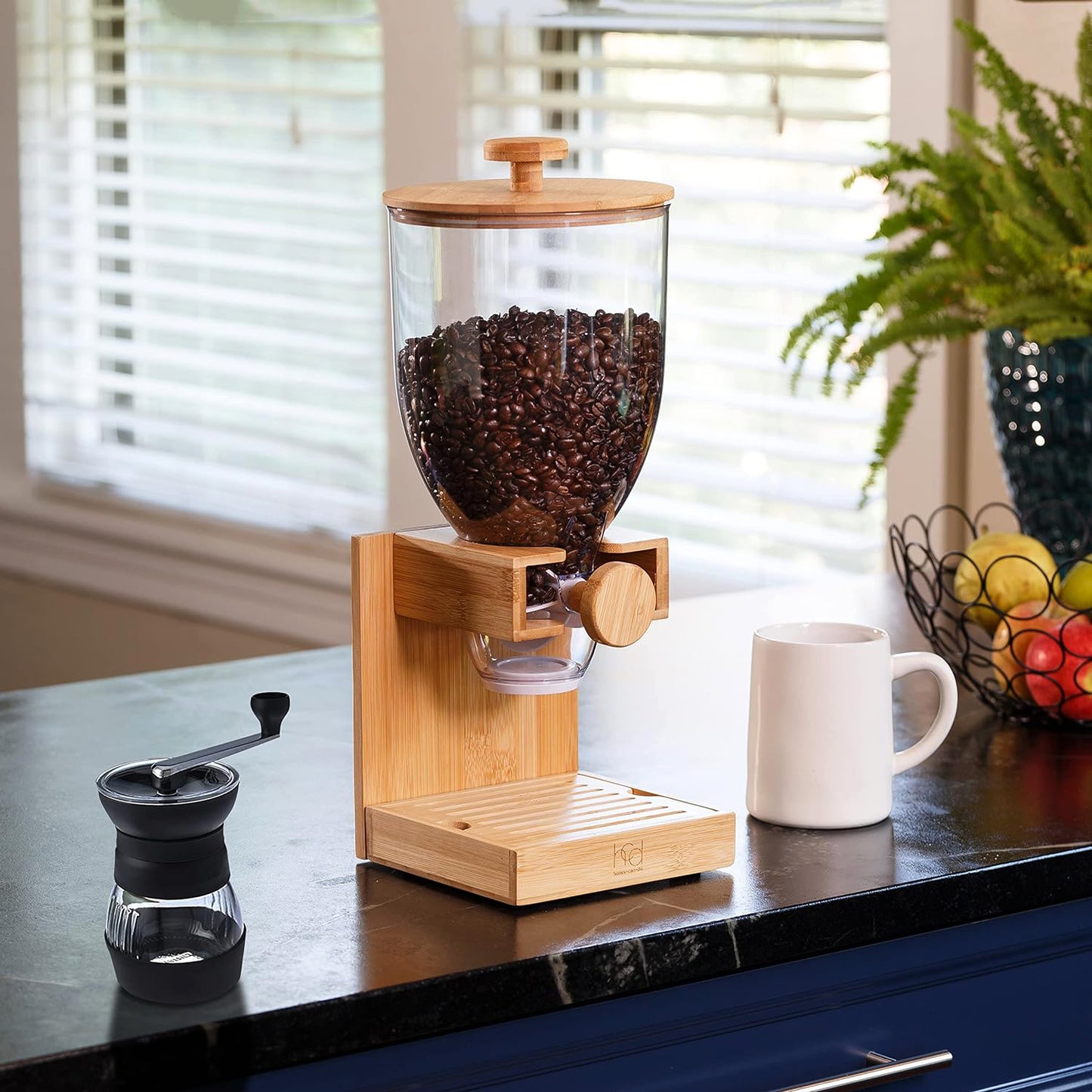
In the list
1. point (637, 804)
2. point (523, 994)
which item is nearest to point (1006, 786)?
point (637, 804)

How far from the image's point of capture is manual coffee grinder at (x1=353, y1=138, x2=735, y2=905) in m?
0.98

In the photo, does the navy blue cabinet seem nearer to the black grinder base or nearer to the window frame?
the black grinder base

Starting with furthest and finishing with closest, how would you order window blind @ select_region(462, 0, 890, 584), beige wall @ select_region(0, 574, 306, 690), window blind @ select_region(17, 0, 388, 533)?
beige wall @ select_region(0, 574, 306, 690) → window blind @ select_region(17, 0, 388, 533) → window blind @ select_region(462, 0, 890, 584)

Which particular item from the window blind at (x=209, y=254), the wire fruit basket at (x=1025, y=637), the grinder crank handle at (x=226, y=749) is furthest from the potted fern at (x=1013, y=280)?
the window blind at (x=209, y=254)

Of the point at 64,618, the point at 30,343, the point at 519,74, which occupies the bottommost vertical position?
the point at 64,618

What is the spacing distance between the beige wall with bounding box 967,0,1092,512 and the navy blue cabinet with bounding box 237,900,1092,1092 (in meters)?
1.09

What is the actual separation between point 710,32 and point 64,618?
1.85 m

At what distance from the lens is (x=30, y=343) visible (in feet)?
11.7

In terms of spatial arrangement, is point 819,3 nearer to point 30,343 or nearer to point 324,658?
point 324,658

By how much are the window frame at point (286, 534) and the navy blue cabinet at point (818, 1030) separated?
3.87 ft

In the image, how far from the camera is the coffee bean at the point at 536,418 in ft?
3.21

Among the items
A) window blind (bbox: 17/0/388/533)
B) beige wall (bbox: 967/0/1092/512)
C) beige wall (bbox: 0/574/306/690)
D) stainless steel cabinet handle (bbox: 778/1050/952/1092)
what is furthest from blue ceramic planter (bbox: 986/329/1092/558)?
beige wall (bbox: 0/574/306/690)

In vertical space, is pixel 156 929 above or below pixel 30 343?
below

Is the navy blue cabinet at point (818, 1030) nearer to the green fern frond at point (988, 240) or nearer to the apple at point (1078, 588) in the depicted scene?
the apple at point (1078, 588)
